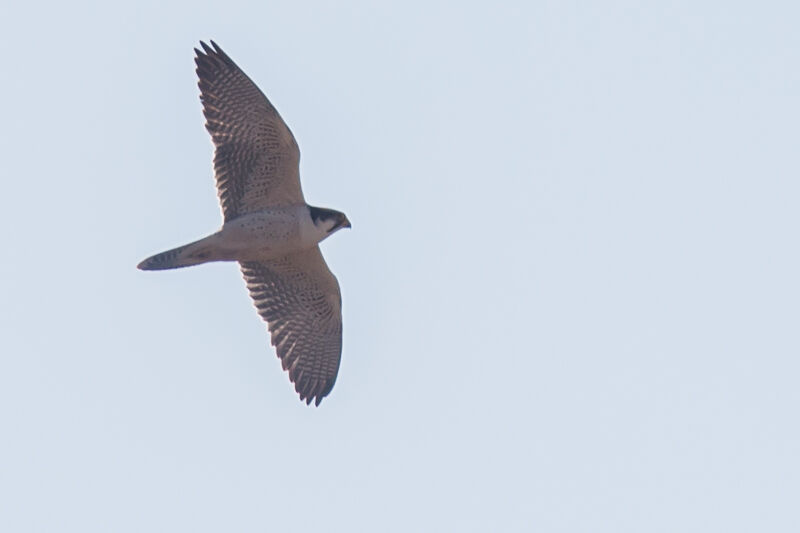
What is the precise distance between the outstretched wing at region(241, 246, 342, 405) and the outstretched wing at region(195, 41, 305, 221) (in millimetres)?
995

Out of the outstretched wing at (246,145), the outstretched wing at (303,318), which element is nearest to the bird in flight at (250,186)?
the outstretched wing at (246,145)

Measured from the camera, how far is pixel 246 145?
14.9 metres

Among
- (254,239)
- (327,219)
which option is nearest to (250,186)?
(254,239)

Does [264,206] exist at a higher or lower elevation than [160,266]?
higher

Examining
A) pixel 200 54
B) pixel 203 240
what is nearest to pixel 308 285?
pixel 203 240

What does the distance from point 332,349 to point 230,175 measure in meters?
2.29

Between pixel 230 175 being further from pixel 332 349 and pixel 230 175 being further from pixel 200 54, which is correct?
pixel 332 349

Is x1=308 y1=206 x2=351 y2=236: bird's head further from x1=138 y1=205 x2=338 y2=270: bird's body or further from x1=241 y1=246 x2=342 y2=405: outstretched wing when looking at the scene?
x1=241 y1=246 x2=342 y2=405: outstretched wing

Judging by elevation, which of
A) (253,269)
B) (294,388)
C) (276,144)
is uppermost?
(276,144)

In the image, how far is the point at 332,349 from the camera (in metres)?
16.0

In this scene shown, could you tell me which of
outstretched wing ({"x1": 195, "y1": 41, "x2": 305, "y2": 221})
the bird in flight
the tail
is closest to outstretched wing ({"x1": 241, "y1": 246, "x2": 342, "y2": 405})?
the bird in flight

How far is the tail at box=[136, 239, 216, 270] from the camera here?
47.6ft

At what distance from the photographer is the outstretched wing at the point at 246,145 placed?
48.8 ft

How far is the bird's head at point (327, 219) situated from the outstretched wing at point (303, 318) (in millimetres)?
704
